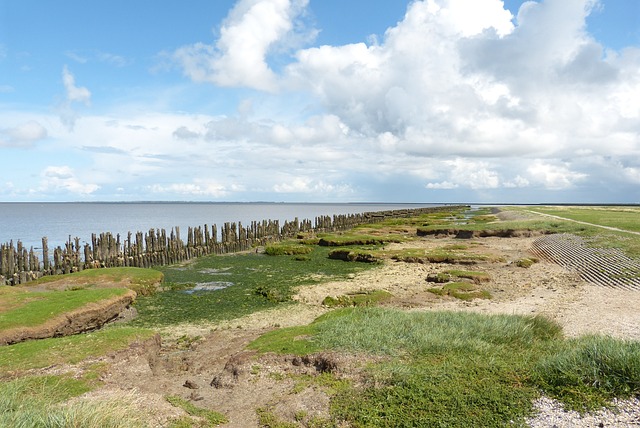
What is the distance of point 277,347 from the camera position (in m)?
9.40

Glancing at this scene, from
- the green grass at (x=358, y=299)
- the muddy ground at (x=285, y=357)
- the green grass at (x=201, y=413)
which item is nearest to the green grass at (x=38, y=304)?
the muddy ground at (x=285, y=357)

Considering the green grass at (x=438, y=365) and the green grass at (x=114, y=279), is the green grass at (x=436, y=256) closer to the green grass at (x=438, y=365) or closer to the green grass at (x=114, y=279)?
the green grass at (x=114, y=279)

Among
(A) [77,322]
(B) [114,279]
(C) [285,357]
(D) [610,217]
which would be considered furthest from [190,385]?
(D) [610,217]

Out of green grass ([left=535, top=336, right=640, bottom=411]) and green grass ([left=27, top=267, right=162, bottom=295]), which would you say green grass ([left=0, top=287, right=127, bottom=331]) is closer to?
green grass ([left=27, top=267, right=162, bottom=295])

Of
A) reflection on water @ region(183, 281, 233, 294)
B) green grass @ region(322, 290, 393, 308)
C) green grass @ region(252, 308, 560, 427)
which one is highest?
green grass @ region(252, 308, 560, 427)

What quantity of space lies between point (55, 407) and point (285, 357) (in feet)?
13.5

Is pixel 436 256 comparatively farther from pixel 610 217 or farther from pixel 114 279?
pixel 610 217

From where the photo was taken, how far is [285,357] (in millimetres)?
8883

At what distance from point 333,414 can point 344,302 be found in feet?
33.4

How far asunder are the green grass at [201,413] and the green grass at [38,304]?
7.27 metres

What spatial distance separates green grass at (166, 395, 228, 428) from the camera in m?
6.58

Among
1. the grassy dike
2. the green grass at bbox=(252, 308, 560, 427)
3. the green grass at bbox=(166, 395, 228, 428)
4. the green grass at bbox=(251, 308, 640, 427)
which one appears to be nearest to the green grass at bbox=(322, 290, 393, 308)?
the grassy dike

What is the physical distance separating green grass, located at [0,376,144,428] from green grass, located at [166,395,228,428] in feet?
3.02

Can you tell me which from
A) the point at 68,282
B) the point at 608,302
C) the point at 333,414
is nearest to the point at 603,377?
the point at 333,414
